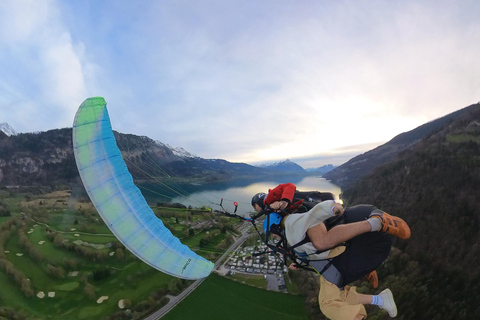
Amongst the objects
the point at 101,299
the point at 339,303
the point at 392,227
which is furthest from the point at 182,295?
the point at 392,227

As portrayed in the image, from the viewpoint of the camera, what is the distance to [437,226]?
37531 mm

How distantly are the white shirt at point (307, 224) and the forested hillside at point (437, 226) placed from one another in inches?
1256

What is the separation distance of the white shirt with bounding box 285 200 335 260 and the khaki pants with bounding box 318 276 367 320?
526 mm

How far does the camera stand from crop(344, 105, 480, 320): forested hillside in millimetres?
26969

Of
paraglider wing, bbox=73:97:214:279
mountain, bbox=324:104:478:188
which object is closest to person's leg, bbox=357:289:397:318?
paraglider wing, bbox=73:97:214:279

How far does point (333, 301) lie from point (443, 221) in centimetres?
4991

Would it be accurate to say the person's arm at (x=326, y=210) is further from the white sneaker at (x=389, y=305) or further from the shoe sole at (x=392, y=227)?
the white sneaker at (x=389, y=305)

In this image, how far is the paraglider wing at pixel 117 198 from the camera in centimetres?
506

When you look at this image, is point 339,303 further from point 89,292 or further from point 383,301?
point 89,292

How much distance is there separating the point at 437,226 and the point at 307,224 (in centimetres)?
4957

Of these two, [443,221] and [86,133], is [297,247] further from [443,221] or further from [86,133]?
[443,221]

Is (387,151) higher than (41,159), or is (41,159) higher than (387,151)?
(41,159)

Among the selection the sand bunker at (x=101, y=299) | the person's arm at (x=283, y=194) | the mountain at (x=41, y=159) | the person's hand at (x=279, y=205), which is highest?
the mountain at (x=41, y=159)

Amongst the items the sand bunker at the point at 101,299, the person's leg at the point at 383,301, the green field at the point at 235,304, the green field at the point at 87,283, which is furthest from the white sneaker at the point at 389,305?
the sand bunker at the point at 101,299
